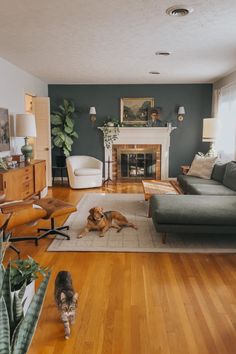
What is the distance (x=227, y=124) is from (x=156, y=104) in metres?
1.93

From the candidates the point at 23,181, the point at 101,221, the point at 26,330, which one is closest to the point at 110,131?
the point at 23,181

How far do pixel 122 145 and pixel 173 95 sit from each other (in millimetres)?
1746

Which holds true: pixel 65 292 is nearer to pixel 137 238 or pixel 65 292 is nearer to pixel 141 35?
pixel 137 238

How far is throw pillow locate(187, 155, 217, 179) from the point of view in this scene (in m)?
5.55

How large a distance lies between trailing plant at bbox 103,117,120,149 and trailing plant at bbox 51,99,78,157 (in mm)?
804

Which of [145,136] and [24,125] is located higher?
[24,125]

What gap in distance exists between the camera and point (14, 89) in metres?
5.35

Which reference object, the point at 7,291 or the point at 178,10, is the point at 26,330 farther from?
the point at 178,10

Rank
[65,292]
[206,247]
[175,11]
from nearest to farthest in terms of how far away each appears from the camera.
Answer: [65,292], [175,11], [206,247]

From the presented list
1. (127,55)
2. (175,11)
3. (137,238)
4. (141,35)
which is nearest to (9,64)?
(127,55)

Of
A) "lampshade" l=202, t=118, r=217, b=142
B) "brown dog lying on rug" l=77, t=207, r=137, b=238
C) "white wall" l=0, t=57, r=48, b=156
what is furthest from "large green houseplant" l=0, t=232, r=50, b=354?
"lampshade" l=202, t=118, r=217, b=142

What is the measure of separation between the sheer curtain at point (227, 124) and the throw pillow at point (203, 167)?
0.50 m

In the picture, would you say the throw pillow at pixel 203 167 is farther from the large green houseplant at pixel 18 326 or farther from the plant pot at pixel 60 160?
the large green houseplant at pixel 18 326

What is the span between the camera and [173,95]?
7.36m
